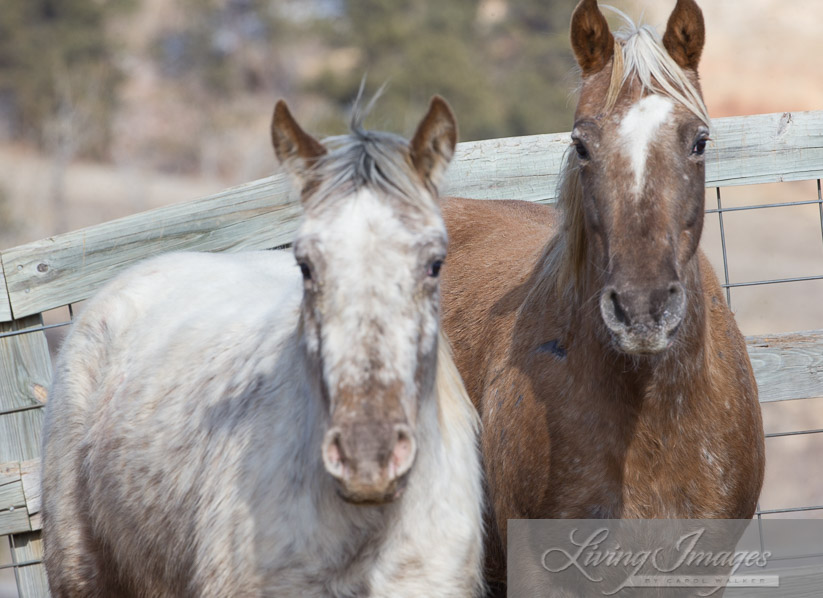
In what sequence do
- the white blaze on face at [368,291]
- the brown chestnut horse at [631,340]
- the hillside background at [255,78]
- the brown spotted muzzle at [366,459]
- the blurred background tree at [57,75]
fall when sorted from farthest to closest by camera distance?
the blurred background tree at [57,75], the hillside background at [255,78], the brown chestnut horse at [631,340], the white blaze on face at [368,291], the brown spotted muzzle at [366,459]

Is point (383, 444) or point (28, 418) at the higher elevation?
point (28, 418)

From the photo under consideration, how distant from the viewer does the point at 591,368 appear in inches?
117

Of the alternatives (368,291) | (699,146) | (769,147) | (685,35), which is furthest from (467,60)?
(368,291)

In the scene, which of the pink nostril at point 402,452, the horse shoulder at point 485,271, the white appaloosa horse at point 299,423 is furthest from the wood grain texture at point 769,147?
the pink nostril at point 402,452

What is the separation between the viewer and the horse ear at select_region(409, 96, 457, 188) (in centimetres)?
246

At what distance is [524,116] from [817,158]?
22199mm

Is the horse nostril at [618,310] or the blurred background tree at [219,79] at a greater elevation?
the blurred background tree at [219,79]

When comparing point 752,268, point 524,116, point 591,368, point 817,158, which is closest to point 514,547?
point 591,368

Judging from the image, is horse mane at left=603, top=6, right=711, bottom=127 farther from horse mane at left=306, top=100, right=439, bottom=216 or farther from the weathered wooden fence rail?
the weathered wooden fence rail

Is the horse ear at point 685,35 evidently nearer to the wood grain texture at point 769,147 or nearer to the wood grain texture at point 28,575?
the wood grain texture at point 769,147

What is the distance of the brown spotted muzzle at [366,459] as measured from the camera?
6.77ft

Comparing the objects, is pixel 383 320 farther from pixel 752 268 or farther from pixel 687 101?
pixel 752 268

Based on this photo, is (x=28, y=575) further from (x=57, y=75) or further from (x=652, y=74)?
(x=57, y=75)

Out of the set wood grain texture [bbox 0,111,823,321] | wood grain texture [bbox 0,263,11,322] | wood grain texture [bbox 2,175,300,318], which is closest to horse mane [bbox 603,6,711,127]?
wood grain texture [bbox 0,111,823,321]
